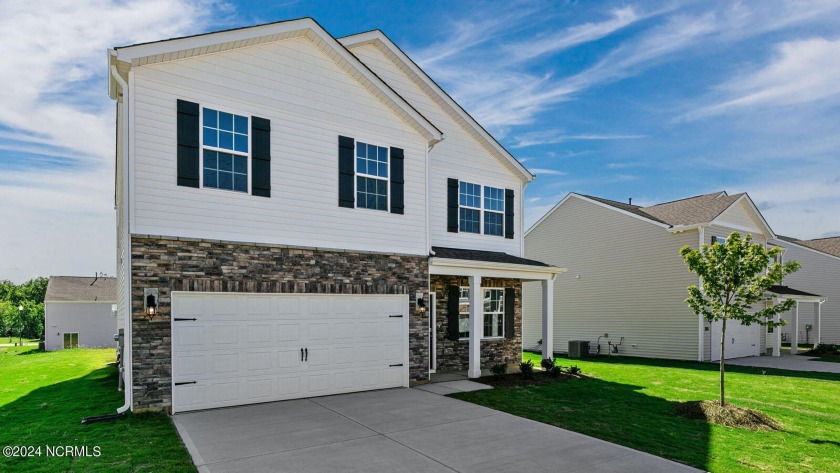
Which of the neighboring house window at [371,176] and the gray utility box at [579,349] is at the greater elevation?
the neighboring house window at [371,176]

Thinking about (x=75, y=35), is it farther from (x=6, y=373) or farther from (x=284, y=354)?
(x=6, y=373)

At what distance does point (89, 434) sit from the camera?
7.36 metres

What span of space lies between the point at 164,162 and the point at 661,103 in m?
18.1

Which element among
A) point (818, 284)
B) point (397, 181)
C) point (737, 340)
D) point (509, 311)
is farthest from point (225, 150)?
point (818, 284)

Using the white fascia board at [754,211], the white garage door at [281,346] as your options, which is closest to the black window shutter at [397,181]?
the white garage door at [281,346]

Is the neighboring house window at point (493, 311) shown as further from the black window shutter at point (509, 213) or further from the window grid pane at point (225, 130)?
the window grid pane at point (225, 130)

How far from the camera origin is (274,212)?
1002 centimetres

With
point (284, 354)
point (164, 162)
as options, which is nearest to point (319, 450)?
point (284, 354)

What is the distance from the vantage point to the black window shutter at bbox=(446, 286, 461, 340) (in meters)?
14.1

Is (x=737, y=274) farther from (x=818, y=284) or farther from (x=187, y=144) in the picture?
(x=818, y=284)

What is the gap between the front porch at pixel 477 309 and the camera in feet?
42.7

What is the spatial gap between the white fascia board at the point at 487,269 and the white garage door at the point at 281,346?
52.8 inches

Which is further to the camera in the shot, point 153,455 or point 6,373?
point 6,373

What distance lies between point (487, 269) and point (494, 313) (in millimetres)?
2579
